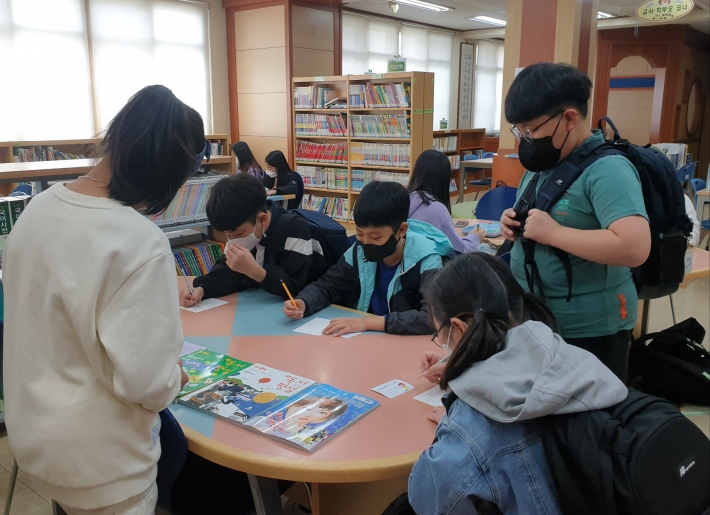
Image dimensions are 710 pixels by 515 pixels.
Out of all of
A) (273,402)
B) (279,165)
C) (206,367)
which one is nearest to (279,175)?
(279,165)

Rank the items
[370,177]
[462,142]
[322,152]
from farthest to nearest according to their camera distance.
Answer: [462,142] < [322,152] < [370,177]

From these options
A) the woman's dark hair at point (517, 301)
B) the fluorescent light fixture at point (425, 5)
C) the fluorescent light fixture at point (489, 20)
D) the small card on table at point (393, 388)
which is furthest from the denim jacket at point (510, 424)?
the fluorescent light fixture at point (489, 20)

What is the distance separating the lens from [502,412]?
94 centimetres

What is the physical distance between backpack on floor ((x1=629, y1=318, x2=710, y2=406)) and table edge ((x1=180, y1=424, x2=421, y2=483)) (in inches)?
84.7

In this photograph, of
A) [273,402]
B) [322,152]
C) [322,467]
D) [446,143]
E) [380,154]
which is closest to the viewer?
[322,467]

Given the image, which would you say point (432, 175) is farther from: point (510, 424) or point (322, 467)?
point (510, 424)

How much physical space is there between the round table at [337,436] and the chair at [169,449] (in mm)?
Result: 38

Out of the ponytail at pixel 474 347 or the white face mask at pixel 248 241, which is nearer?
the ponytail at pixel 474 347

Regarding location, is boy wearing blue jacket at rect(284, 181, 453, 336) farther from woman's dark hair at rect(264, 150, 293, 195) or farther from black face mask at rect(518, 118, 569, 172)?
woman's dark hair at rect(264, 150, 293, 195)

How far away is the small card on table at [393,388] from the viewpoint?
1456 millimetres

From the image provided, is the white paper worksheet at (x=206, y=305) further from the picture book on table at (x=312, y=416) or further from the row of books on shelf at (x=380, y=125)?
the row of books on shelf at (x=380, y=125)

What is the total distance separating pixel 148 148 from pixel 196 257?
2001mm

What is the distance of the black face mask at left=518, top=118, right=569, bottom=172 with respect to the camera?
1561 mm

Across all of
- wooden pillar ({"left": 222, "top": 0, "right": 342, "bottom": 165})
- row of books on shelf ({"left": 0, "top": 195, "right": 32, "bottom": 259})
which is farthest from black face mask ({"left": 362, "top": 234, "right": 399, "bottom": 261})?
wooden pillar ({"left": 222, "top": 0, "right": 342, "bottom": 165})
